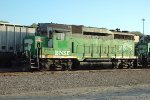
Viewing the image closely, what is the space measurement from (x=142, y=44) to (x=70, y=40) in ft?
38.4

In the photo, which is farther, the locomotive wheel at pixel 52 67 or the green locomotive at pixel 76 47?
the locomotive wheel at pixel 52 67

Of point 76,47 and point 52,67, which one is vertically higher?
point 76,47

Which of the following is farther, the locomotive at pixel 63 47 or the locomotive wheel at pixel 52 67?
the locomotive wheel at pixel 52 67

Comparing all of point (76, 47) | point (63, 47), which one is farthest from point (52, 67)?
point (76, 47)

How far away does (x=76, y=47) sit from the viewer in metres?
28.8

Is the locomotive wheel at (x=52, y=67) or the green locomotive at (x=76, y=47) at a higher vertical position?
the green locomotive at (x=76, y=47)

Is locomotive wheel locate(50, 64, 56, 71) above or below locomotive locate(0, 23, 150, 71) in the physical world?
below

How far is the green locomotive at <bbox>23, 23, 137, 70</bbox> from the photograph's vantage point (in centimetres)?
2588

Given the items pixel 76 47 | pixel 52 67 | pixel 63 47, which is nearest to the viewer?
pixel 52 67

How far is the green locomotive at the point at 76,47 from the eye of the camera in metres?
25.9

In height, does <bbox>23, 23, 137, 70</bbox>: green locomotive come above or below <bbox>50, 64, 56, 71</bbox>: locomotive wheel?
above

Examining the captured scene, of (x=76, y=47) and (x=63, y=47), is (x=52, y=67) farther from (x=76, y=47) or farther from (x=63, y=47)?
(x=76, y=47)

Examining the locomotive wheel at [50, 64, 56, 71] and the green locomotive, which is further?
the locomotive wheel at [50, 64, 56, 71]

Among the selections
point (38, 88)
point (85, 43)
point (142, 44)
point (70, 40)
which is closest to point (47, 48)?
point (70, 40)
